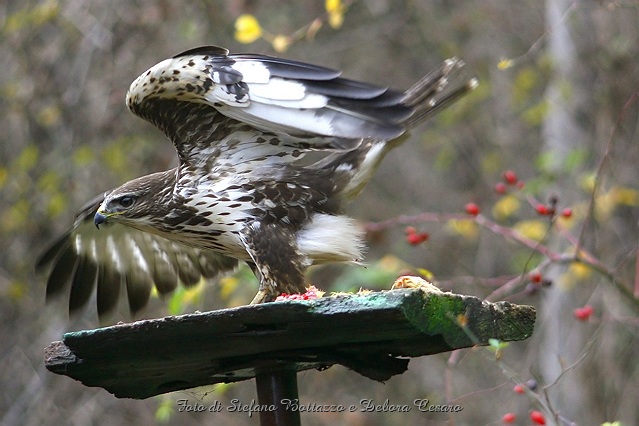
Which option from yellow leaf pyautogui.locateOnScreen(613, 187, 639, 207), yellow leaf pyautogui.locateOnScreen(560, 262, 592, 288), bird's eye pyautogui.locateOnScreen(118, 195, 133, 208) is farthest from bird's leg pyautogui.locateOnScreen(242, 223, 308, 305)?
yellow leaf pyautogui.locateOnScreen(613, 187, 639, 207)

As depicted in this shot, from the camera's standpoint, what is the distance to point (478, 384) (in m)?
9.59

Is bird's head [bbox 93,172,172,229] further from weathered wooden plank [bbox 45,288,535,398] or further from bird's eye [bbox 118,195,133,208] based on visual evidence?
weathered wooden plank [bbox 45,288,535,398]

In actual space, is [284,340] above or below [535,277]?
above

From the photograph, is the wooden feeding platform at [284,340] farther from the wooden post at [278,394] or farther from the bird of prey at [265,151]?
the bird of prey at [265,151]

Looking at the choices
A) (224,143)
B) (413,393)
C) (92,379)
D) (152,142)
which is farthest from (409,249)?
(92,379)

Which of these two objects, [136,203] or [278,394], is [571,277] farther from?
[278,394]

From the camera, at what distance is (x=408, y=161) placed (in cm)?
1068

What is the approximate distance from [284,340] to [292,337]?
0.14ft

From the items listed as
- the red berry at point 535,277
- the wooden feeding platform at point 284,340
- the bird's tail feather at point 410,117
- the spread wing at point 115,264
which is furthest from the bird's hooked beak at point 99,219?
the red berry at point 535,277

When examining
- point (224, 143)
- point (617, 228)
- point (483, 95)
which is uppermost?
point (224, 143)

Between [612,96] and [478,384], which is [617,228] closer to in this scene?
[612,96]

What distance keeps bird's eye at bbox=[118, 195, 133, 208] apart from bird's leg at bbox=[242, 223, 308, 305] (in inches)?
30.2

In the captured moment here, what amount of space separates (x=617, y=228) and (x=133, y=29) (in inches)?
157

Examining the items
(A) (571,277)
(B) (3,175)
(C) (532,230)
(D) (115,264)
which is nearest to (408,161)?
(C) (532,230)
